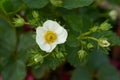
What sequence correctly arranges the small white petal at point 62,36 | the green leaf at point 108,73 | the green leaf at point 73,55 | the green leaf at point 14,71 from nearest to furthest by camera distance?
the small white petal at point 62,36, the green leaf at point 73,55, the green leaf at point 14,71, the green leaf at point 108,73

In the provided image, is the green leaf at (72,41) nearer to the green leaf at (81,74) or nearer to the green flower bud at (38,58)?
the green flower bud at (38,58)

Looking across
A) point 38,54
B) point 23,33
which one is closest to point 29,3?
point 38,54

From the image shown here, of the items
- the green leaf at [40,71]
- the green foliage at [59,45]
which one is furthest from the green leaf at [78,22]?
the green leaf at [40,71]

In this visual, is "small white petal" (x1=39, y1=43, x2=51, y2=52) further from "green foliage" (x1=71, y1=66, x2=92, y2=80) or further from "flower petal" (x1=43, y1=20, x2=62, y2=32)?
"green foliage" (x1=71, y1=66, x2=92, y2=80)

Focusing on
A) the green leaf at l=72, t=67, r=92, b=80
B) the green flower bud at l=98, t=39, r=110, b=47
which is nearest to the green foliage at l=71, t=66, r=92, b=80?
the green leaf at l=72, t=67, r=92, b=80

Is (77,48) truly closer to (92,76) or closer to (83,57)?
(83,57)
